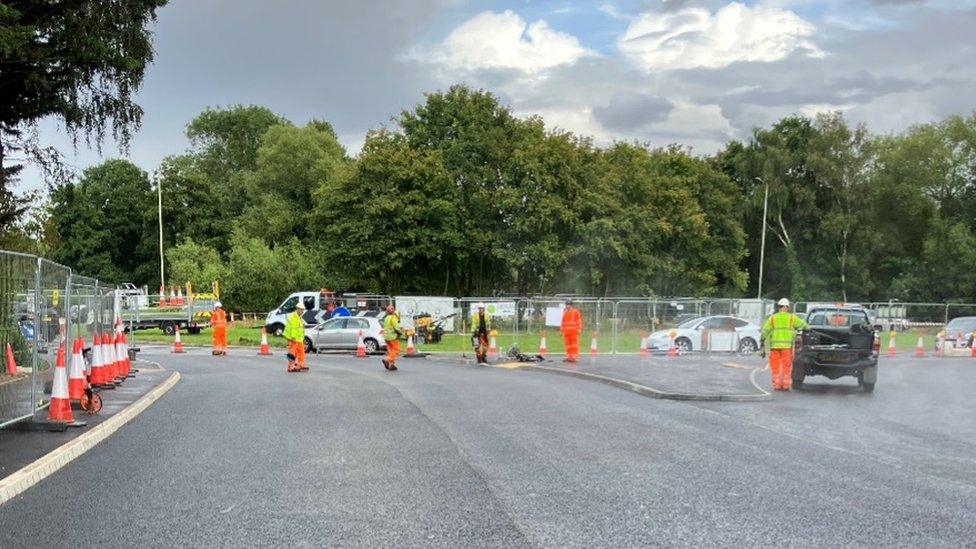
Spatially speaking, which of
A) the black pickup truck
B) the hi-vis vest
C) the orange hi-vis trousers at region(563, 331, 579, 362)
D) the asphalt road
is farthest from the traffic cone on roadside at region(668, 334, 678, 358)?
the asphalt road

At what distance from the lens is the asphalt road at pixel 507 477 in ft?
20.9

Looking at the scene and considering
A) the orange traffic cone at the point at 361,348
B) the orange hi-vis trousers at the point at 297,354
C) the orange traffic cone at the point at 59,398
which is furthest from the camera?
the orange traffic cone at the point at 361,348

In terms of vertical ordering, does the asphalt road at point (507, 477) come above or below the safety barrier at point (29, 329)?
below

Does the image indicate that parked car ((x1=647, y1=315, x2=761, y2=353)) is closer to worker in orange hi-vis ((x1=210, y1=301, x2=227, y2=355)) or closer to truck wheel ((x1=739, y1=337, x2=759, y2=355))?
truck wheel ((x1=739, y1=337, x2=759, y2=355))

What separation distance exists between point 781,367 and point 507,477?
11767 mm

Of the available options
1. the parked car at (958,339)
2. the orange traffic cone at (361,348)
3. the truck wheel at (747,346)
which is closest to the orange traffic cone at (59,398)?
the orange traffic cone at (361,348)

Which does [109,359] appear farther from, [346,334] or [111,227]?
[111,227]

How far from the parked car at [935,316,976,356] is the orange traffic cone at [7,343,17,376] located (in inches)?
1333

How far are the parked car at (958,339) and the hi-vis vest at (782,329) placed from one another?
66.6 feet

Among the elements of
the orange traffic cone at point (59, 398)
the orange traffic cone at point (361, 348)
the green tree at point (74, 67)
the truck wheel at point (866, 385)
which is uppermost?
the green tree at point (74, 67)

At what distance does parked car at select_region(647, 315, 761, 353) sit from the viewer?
31.3 metres

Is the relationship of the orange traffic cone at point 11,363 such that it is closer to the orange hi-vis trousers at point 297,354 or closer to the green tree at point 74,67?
the green tree at point 74,67

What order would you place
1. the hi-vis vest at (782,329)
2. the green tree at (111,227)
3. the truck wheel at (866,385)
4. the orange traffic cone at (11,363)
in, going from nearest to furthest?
the orange traffic cone at (11,363)
the hi-vis vest at (782,329)
the truck wheel at (866,385)
the green tree at (111,227)

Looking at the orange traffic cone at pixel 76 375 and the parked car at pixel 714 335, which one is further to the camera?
the parked car at pixel 714 335
